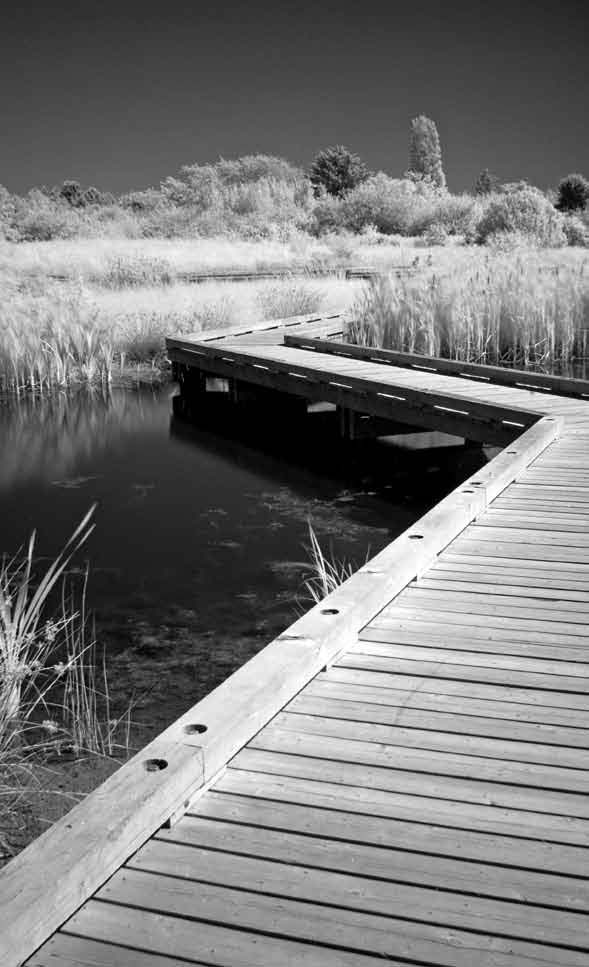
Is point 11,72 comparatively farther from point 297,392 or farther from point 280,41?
point 297,392

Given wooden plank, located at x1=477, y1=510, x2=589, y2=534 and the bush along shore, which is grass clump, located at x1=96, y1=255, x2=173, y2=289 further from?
wooden plank, located at x1=477, y1=510, x2=589, y2=534

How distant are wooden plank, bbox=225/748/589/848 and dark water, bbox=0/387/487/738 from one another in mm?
1392

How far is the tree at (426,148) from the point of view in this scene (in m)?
58.6

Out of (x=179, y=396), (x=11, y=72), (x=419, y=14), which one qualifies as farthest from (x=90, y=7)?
(x=179, y=396)

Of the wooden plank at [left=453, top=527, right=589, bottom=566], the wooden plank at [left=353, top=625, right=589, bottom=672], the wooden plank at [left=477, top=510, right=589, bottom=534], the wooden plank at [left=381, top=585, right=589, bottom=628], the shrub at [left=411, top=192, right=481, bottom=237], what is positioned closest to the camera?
the wooden plank at [left=353, top=625, right=589, bottom=672]

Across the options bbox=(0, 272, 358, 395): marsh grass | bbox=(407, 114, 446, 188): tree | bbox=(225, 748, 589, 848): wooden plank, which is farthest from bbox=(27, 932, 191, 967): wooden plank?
bbox=(407, 114, 446, 188): tree

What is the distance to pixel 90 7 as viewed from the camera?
81.2m

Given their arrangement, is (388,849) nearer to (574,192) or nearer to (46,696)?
(46,696)

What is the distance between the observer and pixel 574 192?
3641cm

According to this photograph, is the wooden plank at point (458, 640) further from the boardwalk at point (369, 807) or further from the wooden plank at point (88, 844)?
the wooden plank at point (88, 844)

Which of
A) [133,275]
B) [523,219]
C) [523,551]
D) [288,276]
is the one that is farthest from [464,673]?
[523,219]

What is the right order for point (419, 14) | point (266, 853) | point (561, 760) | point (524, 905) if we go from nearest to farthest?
1. point (524, 905)
2. point (266, 853)
3. point (561, 760)
4. point (419, 14)

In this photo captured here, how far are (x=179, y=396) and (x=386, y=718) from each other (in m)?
8.10

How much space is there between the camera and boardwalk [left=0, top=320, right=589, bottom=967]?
1.34 m
